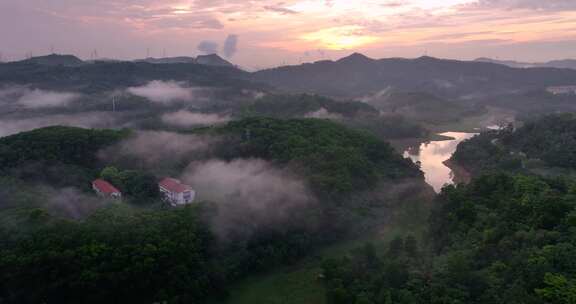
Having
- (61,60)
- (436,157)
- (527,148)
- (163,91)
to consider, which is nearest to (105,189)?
(527,148)

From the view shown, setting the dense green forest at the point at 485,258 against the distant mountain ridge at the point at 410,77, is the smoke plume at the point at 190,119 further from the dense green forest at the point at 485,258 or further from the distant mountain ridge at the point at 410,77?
the distant mountain ridge at the point at 410,77

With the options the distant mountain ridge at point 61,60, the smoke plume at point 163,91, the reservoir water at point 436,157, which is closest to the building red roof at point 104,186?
the reservoir water at point 436,157

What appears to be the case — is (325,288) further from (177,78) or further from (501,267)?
(177,78)

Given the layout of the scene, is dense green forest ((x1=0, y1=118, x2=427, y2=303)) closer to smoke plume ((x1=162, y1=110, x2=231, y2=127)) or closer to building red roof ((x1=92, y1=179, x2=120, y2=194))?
building red roof ((x1=92, y1=179, x2=120, y2=194))

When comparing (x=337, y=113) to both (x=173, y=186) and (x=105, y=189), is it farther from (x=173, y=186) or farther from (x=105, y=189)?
(x=105, y=189)

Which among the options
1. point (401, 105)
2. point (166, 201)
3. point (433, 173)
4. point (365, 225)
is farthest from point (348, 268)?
point (401, 105)

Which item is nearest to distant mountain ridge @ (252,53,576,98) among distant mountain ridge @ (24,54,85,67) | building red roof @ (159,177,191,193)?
distant mountain ridge @ (24,54,85,67)
